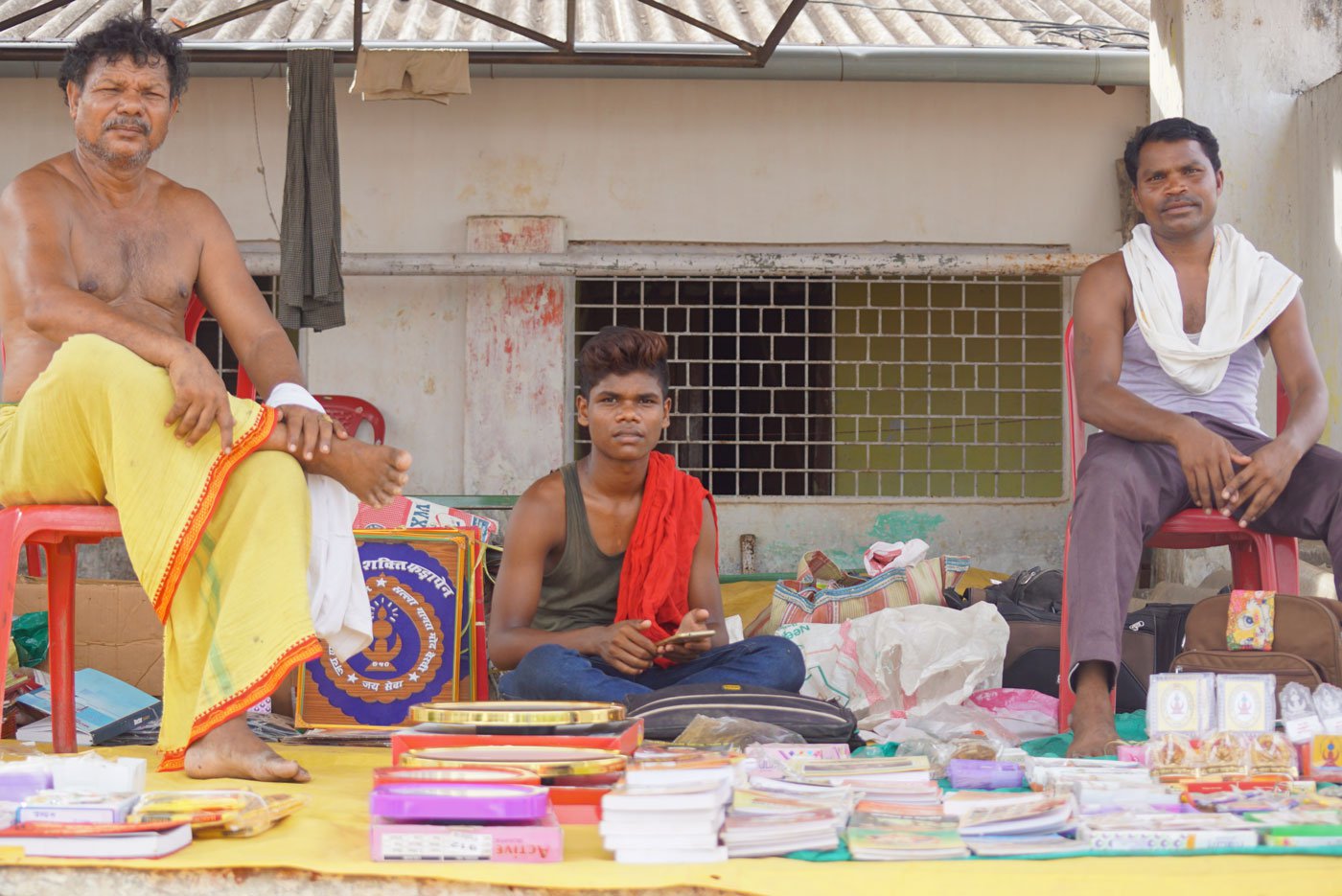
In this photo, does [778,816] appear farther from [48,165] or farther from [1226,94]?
[1226,94]

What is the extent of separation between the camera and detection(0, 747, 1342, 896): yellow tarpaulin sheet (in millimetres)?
2053

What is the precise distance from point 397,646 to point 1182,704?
236 cm

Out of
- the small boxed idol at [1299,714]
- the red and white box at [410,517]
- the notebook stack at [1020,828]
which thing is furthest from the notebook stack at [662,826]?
the red and white box at [410,517]

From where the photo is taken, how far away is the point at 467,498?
6.85 metres

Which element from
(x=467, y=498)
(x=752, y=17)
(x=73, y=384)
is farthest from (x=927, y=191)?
(x=73, y=384)

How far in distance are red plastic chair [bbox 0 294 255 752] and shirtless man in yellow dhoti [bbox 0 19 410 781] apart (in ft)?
0.15

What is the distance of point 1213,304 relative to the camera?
13.2ft

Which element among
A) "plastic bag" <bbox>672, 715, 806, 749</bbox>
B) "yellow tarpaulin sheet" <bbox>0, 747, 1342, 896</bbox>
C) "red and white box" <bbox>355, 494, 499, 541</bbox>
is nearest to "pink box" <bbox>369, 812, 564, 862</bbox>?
"yellow tarpaulin sheet" <bbox>0, 747, 1342, 896</bbox>

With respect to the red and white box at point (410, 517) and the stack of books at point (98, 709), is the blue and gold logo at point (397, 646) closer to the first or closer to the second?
the stack of books at point (98, 709)

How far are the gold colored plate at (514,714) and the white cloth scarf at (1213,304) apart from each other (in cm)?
205

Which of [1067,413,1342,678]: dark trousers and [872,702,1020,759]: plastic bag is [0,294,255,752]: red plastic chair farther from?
[1067,413,1342,678]: dark trousers

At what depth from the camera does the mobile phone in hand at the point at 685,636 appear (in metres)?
3.70

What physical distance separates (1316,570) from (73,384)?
401 cm

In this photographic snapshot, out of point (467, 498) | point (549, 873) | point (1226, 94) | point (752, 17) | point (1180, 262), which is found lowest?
point (549, 873)
